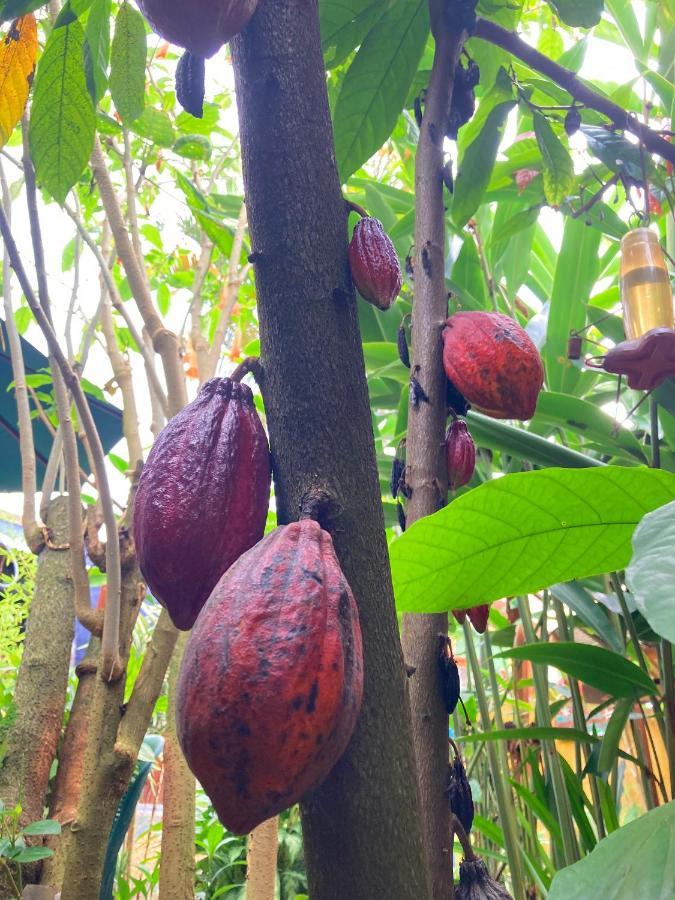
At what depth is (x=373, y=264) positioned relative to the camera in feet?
1.67

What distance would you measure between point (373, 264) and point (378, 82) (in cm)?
46

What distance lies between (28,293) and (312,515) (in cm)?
78

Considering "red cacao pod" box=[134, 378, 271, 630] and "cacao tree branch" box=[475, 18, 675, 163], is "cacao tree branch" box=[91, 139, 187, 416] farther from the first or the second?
"red cacao pod" box=[134, 378, 271, 630]

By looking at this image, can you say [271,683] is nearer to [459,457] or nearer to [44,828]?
[459,457]

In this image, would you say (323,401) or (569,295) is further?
(569,295)

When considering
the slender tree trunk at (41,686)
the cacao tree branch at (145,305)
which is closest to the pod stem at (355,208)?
the cacao tree branch at (145,305)

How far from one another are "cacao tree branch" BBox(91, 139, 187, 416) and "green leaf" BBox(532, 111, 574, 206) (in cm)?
64

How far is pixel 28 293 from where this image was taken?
1028 millimetres

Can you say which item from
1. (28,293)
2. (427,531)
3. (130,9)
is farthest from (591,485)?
(28,293)

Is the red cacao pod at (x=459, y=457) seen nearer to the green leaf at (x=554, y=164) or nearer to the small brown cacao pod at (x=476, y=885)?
the small brown cacao pod at (x=476, y=885)

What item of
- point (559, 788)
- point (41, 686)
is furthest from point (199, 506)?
point (41, 686)

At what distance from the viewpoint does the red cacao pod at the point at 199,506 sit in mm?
425

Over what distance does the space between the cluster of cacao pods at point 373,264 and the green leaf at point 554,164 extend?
510mm

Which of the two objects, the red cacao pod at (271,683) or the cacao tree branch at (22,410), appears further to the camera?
the cacao tree branch at (22,410)
